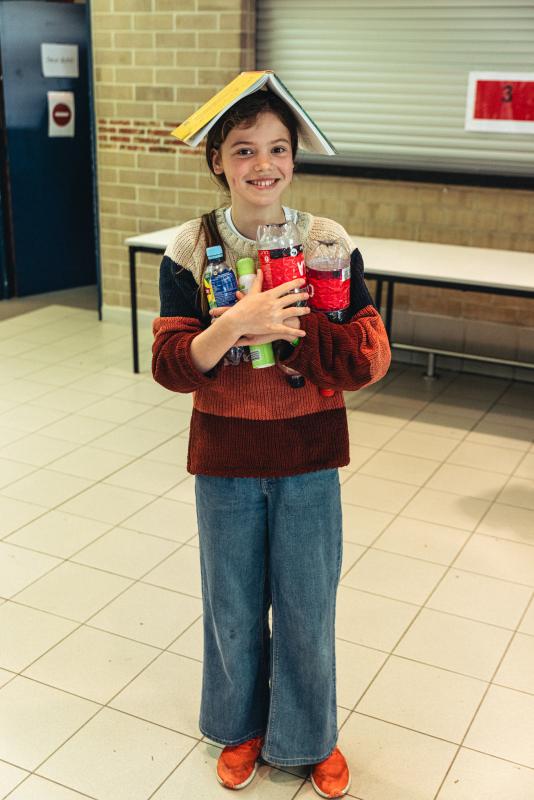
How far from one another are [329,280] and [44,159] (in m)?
6.11

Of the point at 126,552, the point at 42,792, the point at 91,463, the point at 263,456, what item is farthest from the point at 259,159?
the point at 91,463

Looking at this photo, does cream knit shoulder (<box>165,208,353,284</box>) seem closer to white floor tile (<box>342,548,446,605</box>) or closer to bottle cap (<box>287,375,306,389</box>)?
bottle cap (<box>287,375,306,389</box>)

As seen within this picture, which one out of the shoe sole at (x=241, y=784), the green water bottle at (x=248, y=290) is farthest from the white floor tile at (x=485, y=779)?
the green water bottle at (x=248, y=290)

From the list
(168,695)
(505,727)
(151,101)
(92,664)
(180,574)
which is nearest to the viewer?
(505,727)

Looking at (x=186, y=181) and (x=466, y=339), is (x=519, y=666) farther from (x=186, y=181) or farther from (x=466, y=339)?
(x=186, y=181)

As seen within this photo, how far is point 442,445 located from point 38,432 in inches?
82.0

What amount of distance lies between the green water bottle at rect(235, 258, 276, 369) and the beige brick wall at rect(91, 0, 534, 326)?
12.8ft

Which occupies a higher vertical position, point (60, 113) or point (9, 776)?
point (60, 113)

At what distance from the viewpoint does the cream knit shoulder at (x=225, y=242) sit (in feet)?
6.27

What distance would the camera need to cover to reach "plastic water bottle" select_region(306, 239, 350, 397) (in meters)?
1.82

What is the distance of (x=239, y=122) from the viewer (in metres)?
1.81

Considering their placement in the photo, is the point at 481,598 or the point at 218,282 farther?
the point at 481,598

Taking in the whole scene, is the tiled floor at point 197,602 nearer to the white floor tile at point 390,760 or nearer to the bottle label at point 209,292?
the white floor tile at point 390,760

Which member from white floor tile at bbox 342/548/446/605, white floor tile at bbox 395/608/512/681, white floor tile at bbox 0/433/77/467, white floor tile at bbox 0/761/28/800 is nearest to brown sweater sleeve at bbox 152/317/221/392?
white floor tile at bbox 0/761/28/800
